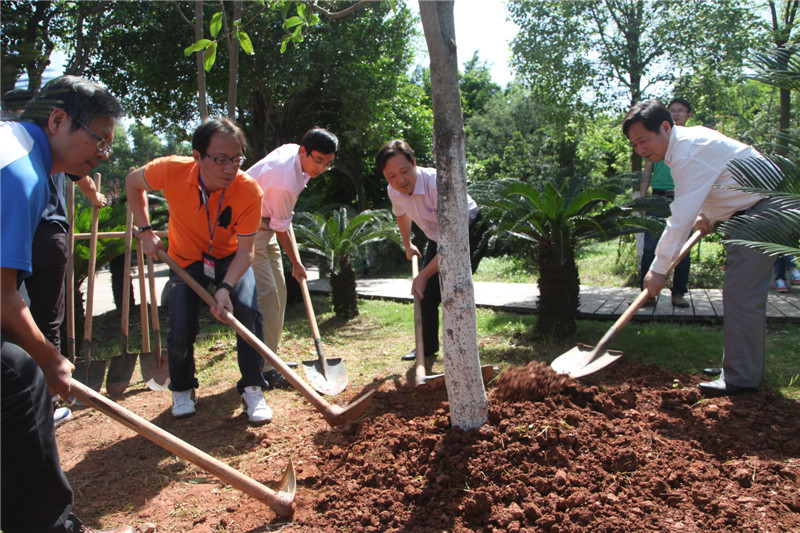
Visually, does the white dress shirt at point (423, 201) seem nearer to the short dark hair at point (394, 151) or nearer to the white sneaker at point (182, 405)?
the short dark hair at point (394, 151)

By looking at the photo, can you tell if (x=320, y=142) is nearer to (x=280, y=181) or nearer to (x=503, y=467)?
(x=280, y=181)

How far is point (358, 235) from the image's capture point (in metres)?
7.49

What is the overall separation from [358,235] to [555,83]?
3890 mm

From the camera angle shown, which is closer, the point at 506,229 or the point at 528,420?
the point at 528,420

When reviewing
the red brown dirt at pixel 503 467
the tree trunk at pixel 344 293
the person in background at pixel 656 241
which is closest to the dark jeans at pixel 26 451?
the red brown dirt at pixel 503 467

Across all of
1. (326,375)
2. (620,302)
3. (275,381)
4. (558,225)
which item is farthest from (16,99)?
(620,302)

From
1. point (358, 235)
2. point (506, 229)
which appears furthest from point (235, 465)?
point (358, 235)

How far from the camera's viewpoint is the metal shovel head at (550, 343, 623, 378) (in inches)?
143

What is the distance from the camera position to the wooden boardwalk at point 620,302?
5391 millimetres

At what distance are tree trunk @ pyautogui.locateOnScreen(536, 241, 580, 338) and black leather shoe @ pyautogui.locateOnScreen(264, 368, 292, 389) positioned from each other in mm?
2371

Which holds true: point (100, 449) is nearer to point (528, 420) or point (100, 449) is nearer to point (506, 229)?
point (528, 420)

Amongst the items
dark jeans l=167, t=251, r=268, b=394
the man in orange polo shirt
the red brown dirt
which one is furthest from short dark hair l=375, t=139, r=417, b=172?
the red brown dirt

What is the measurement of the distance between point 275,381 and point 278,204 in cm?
136

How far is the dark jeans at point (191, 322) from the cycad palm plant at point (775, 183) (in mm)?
2912
